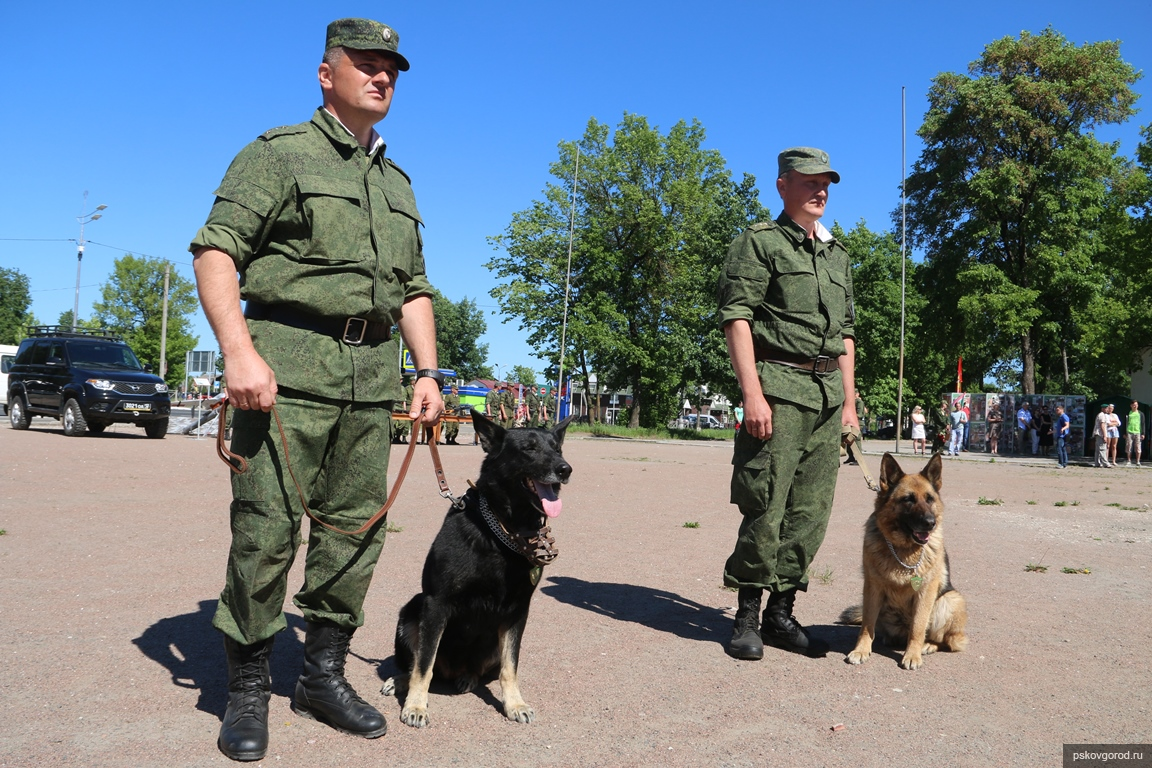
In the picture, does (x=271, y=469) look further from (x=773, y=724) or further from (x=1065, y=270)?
(x=1065, y=270)

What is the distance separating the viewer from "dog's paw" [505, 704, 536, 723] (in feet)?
11.7

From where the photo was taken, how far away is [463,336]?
96500 mm

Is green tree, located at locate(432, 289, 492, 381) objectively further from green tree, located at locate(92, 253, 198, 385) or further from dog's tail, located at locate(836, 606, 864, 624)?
dog's tail, located at locate(836, 606, 864, 624)

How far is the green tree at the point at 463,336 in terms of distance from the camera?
94188 millimetres

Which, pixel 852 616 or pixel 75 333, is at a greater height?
pixel 75 333

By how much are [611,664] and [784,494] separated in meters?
1.30

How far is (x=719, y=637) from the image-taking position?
5.11 meters

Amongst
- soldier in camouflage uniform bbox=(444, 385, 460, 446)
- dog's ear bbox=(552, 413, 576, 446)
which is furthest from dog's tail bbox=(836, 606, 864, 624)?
soldier in camouflage uniform bbox=(444, 385, 460, 446)

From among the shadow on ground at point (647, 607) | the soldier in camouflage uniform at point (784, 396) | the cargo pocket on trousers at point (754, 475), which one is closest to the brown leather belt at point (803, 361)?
the soldier in camouflage uniform at point (784, 396)

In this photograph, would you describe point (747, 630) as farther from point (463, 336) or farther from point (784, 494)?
point (463, 336)

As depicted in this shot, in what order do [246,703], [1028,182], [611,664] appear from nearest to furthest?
[246,703] < [611,664] < [1028,182]

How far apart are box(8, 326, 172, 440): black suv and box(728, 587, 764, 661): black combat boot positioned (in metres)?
18.2

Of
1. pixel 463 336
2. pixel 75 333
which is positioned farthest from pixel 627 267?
pixel 463 336

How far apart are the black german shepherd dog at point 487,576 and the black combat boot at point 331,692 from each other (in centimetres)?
20
